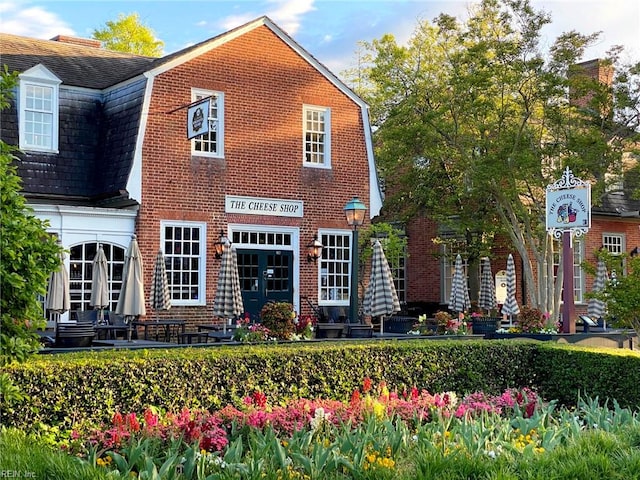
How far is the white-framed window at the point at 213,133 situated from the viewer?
19.7 m

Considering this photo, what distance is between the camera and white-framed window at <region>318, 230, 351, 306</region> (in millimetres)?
21500

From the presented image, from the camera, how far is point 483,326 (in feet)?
62.0

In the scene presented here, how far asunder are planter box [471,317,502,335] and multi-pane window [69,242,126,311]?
8.17 meters

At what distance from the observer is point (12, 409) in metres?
6.96

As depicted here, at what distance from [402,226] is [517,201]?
6731 millimetres

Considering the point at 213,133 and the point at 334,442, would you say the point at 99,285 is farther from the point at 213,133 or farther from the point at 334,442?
the point at 334,442

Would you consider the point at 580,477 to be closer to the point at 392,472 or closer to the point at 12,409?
the point at 392,472

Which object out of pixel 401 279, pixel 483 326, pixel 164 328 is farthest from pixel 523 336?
pixel 401 279

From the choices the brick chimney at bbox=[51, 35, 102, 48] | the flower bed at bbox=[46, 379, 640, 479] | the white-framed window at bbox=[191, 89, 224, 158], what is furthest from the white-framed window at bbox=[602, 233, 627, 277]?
the flower bed at bbox=[46, 379, 640, 479]

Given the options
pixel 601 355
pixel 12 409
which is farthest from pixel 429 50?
pixel 12 409

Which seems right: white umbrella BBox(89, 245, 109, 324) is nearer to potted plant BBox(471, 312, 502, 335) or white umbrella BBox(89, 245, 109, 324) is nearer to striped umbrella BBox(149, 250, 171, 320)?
striped umbrella BBox(149, 250, 171, 320)

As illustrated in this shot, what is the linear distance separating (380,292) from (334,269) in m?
4.85

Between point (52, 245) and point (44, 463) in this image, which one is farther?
point (52, 245)

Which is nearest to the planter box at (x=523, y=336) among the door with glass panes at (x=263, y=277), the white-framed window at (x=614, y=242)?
the door with glass panes at (x=263, y=277)
